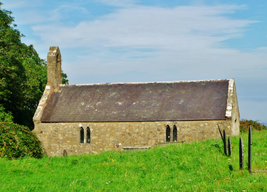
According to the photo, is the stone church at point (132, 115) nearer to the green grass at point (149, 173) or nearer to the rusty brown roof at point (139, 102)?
the rusty brown roof at point (139, 102)

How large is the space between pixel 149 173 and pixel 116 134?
13.7 m

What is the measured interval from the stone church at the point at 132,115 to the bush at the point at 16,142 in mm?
6685

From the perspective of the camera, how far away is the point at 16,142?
2242cm

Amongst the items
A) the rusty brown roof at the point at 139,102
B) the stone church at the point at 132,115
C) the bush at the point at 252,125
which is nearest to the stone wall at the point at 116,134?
the stone church at the point at 132,115

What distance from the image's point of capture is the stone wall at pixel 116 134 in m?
29.6

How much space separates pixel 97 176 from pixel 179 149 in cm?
626

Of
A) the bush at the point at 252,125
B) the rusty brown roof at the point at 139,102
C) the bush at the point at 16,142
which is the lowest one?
the bush at the point at 16,142

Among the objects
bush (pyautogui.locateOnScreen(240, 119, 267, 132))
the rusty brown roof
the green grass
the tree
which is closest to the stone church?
the rusty brown roof

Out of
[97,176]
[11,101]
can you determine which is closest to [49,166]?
[97,176]

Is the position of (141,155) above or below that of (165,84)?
below

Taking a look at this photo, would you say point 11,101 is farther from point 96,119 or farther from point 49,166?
point 49,166

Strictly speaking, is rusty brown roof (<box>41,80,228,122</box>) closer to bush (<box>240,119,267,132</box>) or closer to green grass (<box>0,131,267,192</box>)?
bush (<box>240,119,267,132</box>)

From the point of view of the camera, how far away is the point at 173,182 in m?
14.9

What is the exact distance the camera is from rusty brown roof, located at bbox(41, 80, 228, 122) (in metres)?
30.9
